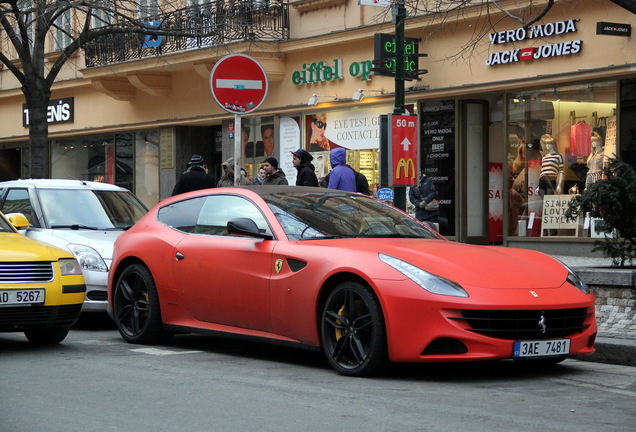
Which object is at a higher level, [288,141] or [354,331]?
[288,141]

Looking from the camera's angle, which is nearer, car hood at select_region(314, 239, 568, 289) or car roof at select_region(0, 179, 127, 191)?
car hood at select_region(314, 239, 568, 289)

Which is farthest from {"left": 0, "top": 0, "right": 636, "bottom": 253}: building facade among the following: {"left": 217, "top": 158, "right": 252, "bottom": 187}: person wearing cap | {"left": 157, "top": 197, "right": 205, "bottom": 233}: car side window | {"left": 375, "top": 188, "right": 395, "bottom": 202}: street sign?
{"left": 157, "top": 197, "right": 205, "bottom": 233}: car side window

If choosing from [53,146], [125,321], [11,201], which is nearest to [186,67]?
[53,146]

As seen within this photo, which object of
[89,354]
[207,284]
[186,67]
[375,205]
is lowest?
[89,354]

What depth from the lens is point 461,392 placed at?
7066 mm

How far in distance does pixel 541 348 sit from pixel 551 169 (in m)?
11.9

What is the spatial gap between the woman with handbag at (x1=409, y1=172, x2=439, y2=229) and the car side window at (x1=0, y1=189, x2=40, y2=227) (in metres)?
8.47

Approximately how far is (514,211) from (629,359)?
451 inches

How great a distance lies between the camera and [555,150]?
18.9m

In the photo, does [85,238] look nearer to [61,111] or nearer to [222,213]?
[222,213]

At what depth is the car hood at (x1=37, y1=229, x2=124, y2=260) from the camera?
37.5 feet

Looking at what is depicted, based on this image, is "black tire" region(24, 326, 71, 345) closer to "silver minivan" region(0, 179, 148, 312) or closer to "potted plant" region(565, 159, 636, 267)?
"silver minivan" region(0, 179, 148, 312)

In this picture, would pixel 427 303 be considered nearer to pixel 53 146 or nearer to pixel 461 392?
pixel 461 392

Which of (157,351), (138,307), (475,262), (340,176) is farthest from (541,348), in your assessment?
(340,176)
